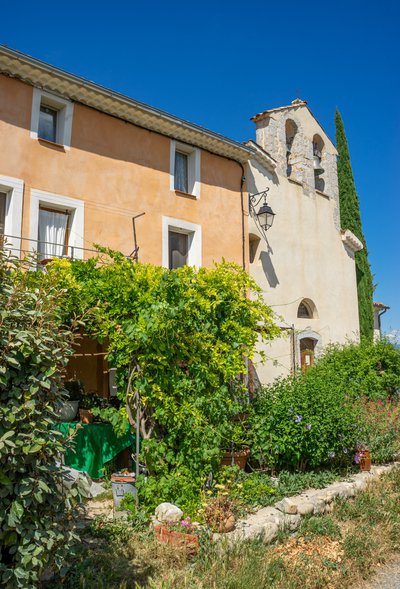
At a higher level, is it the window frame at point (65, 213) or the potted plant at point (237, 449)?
the window frame at point (65, 213)

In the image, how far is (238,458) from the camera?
280 inches

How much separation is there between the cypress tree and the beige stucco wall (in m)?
1.42

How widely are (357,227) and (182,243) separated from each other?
9843mm

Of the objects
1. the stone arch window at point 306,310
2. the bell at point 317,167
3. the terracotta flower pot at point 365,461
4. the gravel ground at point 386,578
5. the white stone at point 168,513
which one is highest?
the bell at point 317,167

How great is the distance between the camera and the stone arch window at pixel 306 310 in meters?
15.6

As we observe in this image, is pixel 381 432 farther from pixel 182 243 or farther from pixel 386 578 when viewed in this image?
pixel 182 243

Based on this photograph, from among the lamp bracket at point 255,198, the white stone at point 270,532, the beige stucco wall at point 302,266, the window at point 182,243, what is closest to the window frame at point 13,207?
the window at point 182,243

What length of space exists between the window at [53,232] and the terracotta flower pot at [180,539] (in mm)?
6215

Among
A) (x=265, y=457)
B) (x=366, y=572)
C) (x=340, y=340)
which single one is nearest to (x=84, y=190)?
(x=265, y=457)

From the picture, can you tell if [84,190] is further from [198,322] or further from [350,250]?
[350,250]

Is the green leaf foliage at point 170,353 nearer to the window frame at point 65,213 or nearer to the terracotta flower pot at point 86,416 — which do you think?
the terracotta flower pot at point 86,416

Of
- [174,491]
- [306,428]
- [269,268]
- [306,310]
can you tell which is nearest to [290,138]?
[269,268]

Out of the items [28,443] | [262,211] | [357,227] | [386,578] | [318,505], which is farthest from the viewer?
[357,227]

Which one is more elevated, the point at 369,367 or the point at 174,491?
the point at 369,367
